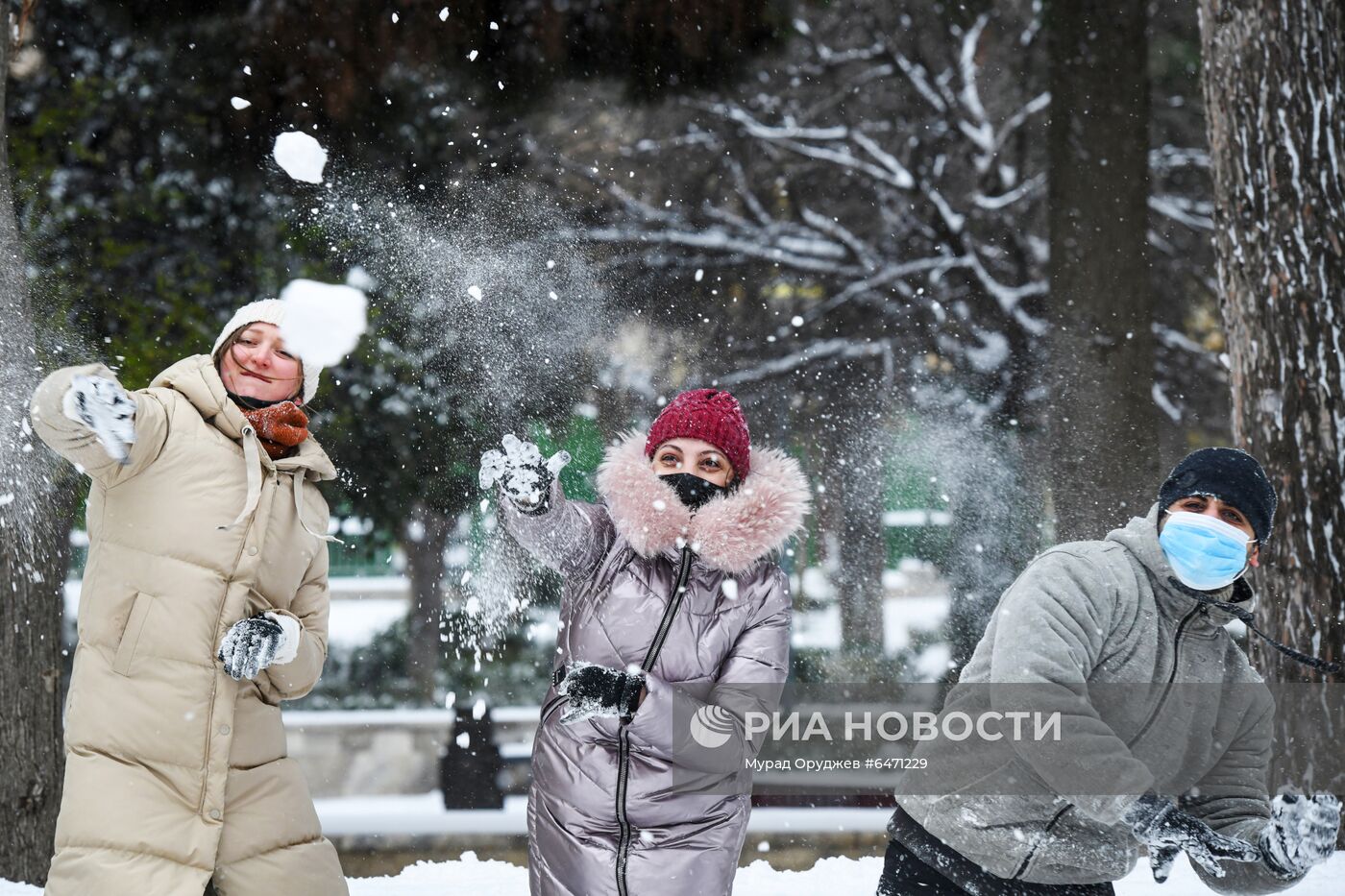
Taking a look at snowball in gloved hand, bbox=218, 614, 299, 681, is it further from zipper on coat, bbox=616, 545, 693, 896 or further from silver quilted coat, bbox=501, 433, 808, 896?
zipper on coat, bbox=616, 545, 693, 896

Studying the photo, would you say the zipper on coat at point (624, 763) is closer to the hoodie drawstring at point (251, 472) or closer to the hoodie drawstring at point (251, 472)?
the hoodie drawstring at point (251, 472)

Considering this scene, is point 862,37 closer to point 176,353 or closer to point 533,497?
point 176,353

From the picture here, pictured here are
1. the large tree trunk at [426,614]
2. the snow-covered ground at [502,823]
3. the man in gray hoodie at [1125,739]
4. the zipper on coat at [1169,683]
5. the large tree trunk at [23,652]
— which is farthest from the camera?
the large tree trunk at [426,614]

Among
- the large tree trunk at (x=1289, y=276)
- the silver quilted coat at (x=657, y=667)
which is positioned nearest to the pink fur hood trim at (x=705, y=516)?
the silver quilted coat at (x=657, y=667)

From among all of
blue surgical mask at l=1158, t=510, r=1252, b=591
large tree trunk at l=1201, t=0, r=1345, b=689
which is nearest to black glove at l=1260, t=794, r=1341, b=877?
blue surgical mask at l=1158, t=510, r=1252, b=591

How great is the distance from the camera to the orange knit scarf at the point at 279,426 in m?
2.75

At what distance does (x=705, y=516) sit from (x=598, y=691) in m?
0.51

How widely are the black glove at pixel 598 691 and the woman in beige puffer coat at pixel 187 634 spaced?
0.66 meters

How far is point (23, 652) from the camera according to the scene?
4.87 meters

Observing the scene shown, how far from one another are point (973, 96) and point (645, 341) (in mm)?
3728

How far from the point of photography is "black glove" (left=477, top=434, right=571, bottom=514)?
2.68 meters

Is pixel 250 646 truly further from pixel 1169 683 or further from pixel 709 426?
pixel 1169 683

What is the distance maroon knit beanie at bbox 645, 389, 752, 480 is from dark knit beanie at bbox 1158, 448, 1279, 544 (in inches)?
39.6

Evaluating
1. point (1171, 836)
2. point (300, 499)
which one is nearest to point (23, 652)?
point (300, 499)
